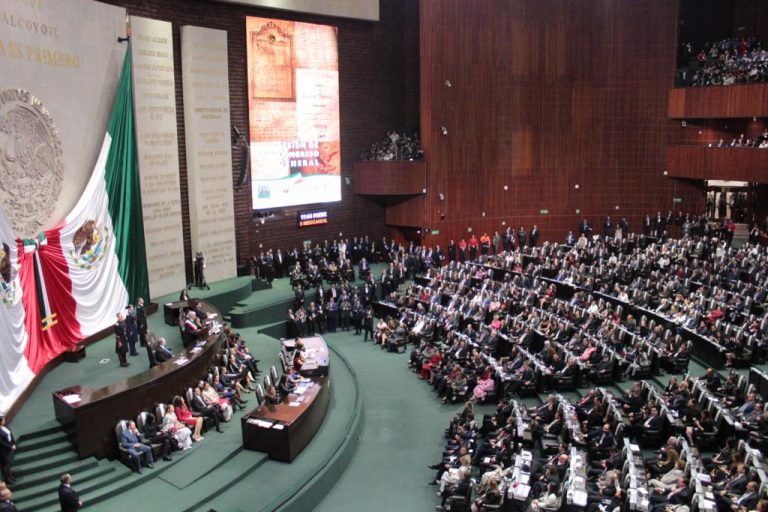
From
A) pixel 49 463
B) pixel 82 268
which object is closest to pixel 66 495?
pixel 49 463

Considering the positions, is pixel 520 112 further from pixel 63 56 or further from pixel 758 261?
pixel 63 56

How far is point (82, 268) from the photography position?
14.3 meters

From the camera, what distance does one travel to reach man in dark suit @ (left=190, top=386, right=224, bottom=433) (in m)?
12.4

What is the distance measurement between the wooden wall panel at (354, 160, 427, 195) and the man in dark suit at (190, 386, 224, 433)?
15.8 m

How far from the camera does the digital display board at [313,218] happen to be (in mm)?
25797

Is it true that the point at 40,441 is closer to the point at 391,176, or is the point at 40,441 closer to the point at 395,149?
the point at 391,176

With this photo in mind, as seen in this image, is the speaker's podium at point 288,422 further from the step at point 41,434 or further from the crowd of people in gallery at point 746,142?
the crowd of people in gallery at point 746,142

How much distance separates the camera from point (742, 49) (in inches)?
1062

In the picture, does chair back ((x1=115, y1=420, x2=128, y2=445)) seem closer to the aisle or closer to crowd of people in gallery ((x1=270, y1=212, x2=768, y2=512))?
the aisle

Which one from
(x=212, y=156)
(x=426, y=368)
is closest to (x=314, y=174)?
(x=212, y=156)

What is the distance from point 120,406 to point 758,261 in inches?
640

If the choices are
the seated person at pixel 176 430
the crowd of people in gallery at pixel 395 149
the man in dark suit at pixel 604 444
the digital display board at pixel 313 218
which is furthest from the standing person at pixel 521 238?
the seated person at pixel 176 430

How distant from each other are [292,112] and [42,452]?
54.7 feet

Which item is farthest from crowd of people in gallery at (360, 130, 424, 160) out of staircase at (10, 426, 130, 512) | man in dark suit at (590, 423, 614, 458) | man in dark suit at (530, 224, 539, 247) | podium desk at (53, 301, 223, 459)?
staircase at (10, 426, 130, 512)
